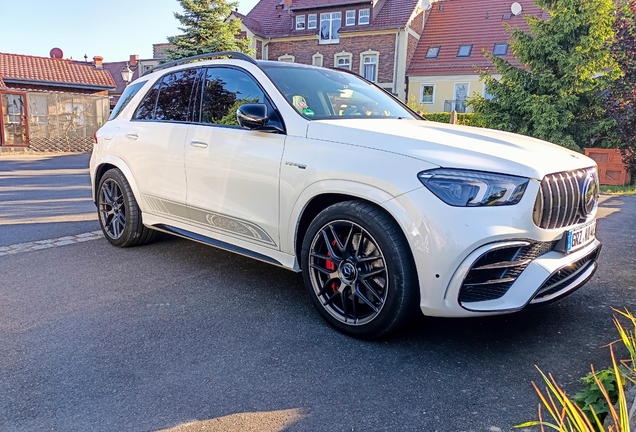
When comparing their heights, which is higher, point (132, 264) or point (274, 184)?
point (274, 184)

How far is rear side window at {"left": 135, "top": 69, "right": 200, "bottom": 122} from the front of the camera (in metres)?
4.43

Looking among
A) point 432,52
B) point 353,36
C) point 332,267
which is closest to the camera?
point 332,267

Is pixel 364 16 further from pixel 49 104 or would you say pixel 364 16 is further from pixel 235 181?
pixel 235 181

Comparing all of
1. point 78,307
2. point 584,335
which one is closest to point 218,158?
point 78,307

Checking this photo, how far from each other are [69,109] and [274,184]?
21.9 m

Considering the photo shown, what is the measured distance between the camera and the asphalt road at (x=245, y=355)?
2.31 metres

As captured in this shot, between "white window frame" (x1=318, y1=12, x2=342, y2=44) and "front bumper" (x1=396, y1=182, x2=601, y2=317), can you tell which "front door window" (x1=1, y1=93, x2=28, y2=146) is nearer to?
"white window frame" (x1=318, y1=12, x2=342, y2=44)

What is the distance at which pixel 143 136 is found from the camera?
4.69 m

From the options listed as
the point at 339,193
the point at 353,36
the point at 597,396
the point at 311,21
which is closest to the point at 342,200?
the point at 339,193

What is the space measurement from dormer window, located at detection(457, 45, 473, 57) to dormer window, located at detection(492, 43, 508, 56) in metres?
1.52

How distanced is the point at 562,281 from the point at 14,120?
2294 centimetres

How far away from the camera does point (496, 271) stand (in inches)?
104

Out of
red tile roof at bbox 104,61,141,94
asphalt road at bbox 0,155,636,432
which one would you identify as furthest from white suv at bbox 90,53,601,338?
red tile roof at bbox 104,61,141,94

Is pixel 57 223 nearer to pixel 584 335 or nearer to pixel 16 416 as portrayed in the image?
pixel 16 416
